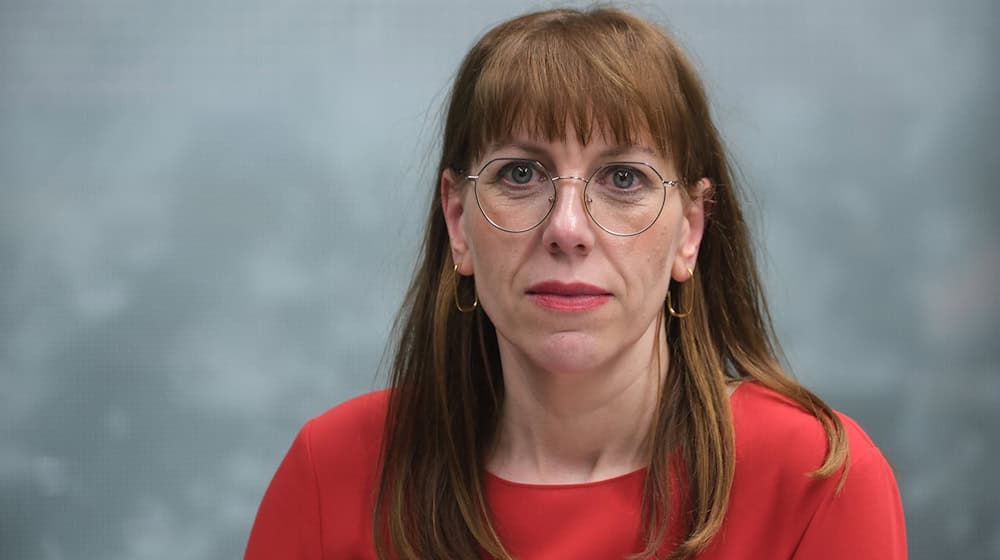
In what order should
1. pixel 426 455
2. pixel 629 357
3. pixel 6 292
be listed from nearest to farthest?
pixel 629 357 → pixel 426 455 → pixel 6 292

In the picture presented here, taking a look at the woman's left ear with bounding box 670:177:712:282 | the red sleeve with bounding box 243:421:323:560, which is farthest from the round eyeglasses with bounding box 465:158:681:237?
the red sleeve with bounding box 243:421:323:560

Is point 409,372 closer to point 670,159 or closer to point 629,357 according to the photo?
point 629,357

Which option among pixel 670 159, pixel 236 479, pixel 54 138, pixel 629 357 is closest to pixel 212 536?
pixel 236 479

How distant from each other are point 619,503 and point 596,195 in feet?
1.72

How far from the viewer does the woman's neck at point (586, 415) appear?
234 centimetres

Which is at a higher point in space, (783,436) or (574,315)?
(574,315)

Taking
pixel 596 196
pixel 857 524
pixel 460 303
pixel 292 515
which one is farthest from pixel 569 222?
pixel 292 515

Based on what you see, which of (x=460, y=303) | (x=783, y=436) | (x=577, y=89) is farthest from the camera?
(x=460, y=303)

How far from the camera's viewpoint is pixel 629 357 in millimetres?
2336

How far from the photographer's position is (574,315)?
7.16ft

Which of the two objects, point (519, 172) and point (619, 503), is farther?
point (619, 503)

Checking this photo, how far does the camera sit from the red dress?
221 cm

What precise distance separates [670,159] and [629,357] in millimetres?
337

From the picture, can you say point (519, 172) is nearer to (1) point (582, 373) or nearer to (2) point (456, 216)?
(2) point (456, 216)
